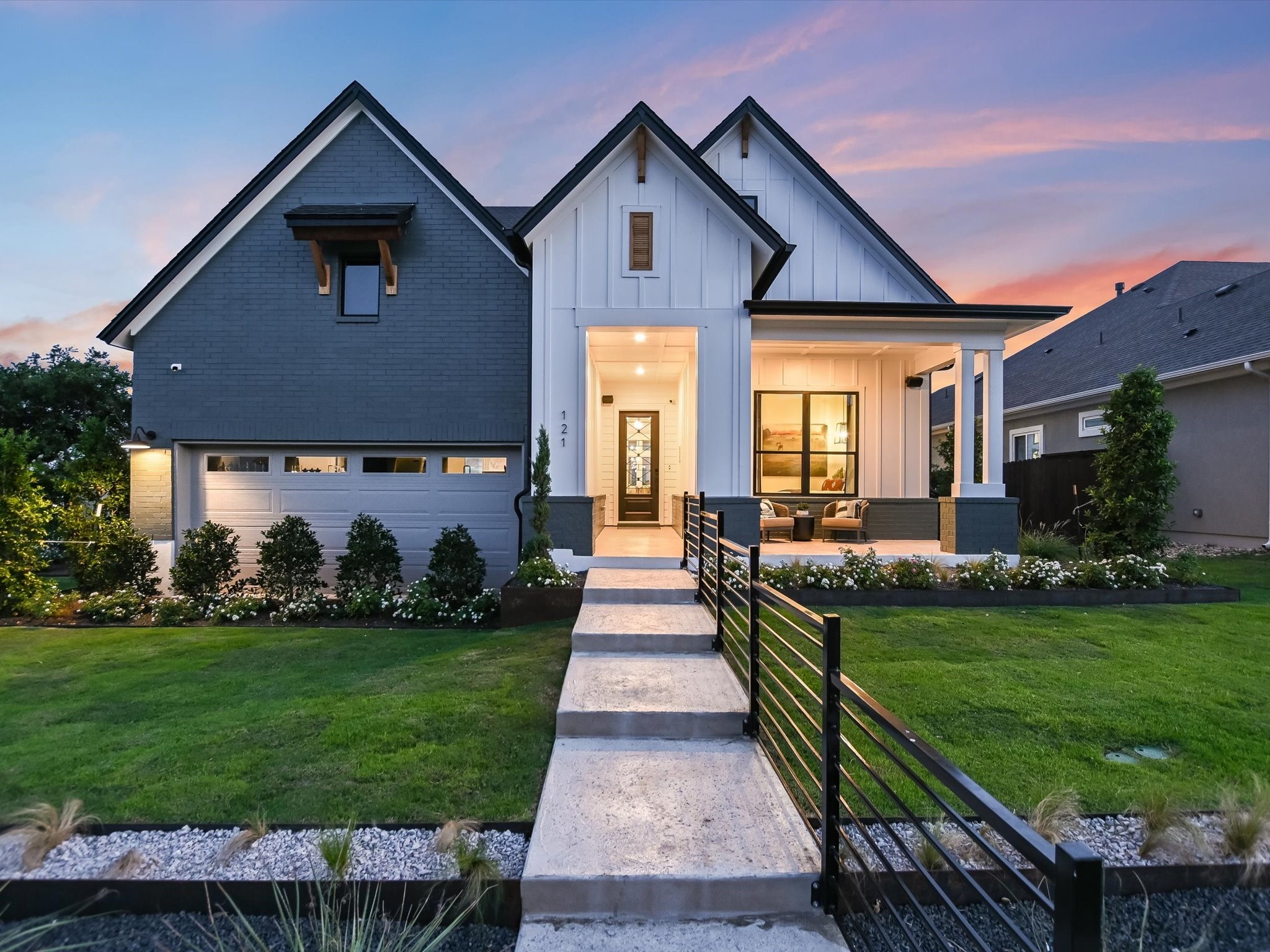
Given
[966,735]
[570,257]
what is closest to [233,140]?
[570,257]

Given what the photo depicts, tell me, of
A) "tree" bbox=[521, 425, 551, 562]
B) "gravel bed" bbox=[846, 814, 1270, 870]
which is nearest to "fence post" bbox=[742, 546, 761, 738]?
"gravel bed" bbox=[846, 814, 1270, 870]

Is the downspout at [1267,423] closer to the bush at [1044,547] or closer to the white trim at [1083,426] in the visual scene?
the white trim at [1083,426]

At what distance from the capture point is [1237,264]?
17969mm

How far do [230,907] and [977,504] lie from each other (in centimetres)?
932

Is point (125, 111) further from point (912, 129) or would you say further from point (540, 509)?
point (912, 129)

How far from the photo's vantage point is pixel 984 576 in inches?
288

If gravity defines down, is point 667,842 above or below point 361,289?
below

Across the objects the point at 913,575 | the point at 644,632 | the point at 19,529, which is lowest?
the point at 644,632

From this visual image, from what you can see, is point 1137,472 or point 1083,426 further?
point 1083,426

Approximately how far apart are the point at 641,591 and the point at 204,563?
635 centimetres

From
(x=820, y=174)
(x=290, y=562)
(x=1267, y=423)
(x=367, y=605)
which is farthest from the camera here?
(x=1267, y=423)

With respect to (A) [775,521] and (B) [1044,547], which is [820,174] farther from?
(B) [1044,547]

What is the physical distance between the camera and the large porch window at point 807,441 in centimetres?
1145

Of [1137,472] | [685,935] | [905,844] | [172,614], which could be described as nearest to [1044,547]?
[1137,472]
